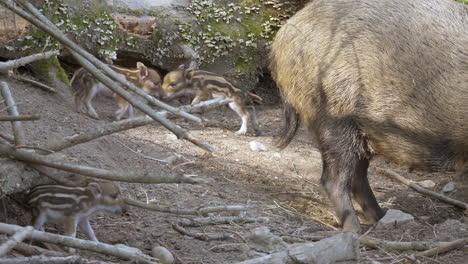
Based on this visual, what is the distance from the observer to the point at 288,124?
15.9ft

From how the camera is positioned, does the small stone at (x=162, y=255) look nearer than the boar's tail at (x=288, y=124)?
Yes

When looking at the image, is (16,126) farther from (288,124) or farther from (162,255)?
(288,124)

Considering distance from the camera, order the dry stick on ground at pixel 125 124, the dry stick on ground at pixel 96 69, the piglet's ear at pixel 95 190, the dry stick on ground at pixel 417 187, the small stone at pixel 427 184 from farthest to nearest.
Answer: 1. the small stone at pixel 427 184
2. the dry stick on ground at pixel 417 187
3. the piglet's ear at pixel 95 190
4. the dry stick on ground at pixel 125 124
5. the dry stick on ground at pixel 96 69

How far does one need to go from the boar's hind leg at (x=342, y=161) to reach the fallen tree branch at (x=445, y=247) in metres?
0.81

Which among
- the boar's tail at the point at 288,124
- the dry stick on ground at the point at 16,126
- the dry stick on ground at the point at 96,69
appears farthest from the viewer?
the boar's tail at the point at 288,124

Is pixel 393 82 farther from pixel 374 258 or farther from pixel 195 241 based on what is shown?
pixel 195 241

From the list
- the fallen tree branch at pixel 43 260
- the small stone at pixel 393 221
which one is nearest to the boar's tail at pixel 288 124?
the small stone at pixel 393 221

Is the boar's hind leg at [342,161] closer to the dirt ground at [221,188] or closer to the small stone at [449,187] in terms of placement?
the dirt ground at [221,188]

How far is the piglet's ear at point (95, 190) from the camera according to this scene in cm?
303

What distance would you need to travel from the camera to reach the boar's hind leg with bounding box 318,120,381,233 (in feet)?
14.1

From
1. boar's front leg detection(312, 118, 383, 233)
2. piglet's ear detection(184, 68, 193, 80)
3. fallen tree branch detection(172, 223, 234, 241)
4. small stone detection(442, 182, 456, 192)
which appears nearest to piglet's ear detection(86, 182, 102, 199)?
fallen tree branch detection(172, 223, 234, 241)

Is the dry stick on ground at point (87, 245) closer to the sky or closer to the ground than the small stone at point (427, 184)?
closer to the sky

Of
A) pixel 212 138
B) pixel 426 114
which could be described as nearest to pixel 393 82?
pixel 426 114

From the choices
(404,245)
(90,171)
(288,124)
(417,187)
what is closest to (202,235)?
(90,171)
